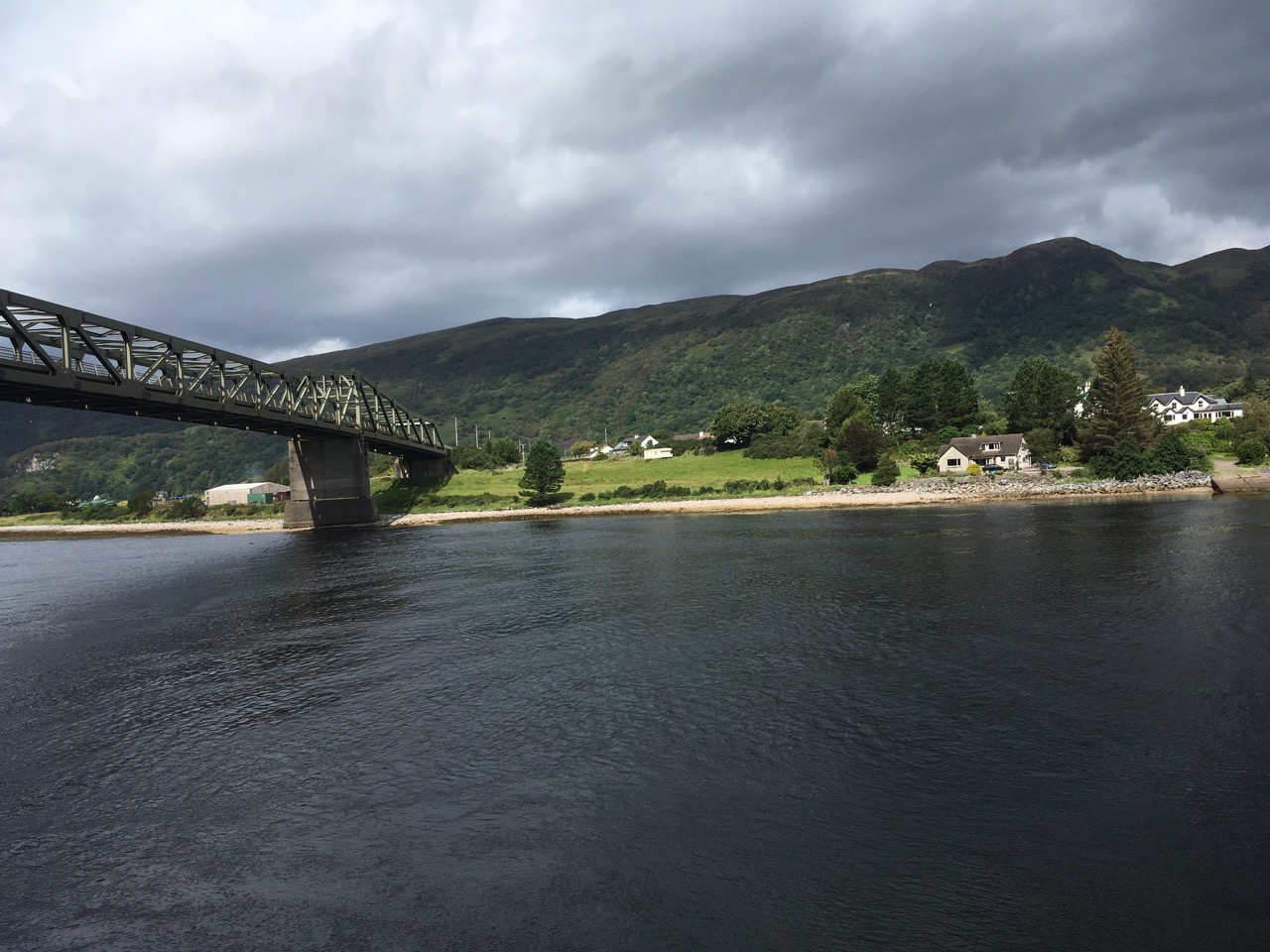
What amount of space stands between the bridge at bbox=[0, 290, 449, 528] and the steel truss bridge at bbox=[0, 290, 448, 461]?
0.09 metres

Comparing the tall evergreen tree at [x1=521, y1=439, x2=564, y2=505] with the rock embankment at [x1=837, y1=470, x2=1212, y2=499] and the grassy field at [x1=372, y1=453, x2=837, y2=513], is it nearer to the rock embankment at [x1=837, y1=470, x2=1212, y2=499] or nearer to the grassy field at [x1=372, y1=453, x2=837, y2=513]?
the grassy field at [x1=372, y1=453, x2=837, y2=513]

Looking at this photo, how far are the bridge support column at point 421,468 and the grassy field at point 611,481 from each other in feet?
8.16

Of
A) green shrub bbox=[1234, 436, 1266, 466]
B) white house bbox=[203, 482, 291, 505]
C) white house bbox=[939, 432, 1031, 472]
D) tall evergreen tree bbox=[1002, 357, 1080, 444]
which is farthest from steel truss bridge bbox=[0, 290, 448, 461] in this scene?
green shrub bbox=[1234, 436, 1266, 466]

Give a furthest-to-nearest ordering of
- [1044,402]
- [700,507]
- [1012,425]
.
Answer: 1. [1012,425]
2. [1044,402]
3. [700,507]

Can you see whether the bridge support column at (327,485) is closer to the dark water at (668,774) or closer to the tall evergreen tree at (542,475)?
the tall evergreen tree at (542,475)

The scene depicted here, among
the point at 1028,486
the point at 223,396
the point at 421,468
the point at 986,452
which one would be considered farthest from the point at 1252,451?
the point at 421,468

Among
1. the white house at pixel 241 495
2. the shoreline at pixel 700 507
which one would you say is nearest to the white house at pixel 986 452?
the shoreline at pixel 700 507

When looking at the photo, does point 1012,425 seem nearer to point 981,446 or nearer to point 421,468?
point 981,446

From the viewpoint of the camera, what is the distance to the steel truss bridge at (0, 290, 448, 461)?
137 ft

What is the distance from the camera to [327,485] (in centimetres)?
9194

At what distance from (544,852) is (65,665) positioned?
898 inches

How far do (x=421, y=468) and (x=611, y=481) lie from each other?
34625 mm

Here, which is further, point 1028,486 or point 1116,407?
point 1116,407

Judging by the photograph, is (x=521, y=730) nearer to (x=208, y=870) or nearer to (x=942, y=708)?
(x=208, y=870)
